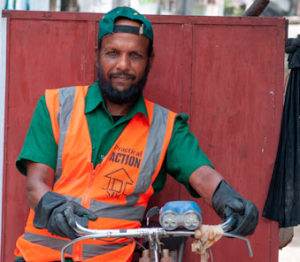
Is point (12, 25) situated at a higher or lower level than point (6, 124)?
higher

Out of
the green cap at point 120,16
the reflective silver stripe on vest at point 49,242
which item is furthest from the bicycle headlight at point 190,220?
the green cap at point 120,16

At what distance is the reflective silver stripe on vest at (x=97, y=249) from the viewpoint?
133 inches

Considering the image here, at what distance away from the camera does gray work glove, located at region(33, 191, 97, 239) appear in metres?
2.70

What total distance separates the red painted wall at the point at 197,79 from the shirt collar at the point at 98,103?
0.53m

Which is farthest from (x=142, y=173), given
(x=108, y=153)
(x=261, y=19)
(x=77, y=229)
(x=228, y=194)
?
(x=261, y=19)

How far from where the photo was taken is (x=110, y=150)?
3.49 meters

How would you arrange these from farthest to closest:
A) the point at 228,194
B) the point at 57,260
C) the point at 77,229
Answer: the point at 57,260 < the point at 228,194 < the point at 77,229

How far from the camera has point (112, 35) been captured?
3.49 m

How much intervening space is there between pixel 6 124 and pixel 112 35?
97 cm

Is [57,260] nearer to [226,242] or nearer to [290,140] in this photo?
[226,242]

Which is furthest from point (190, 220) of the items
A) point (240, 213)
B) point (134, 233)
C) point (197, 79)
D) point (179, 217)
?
point (197, 79)

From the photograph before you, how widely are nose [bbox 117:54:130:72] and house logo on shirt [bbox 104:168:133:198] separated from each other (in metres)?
0.45

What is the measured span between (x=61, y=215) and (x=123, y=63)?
986 millimetres

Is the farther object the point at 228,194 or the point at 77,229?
the point at 228,194
